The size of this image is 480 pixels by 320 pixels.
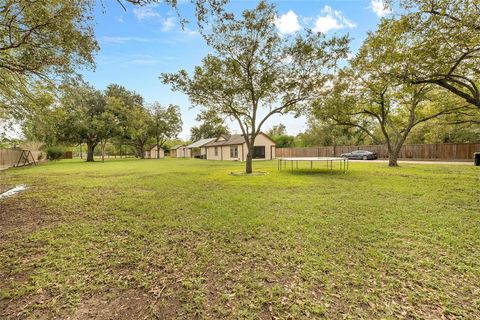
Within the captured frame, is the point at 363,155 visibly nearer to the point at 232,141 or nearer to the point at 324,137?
the point at 324,137

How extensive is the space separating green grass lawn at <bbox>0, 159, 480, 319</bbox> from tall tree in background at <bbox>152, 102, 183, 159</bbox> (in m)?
35.3

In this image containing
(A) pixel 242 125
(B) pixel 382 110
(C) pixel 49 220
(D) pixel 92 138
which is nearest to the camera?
(C) pixel 49 220

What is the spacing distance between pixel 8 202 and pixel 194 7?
7.19 metres

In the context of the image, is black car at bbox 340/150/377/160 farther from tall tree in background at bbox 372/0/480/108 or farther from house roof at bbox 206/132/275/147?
tall tree in background at bbox 372/0/480/108

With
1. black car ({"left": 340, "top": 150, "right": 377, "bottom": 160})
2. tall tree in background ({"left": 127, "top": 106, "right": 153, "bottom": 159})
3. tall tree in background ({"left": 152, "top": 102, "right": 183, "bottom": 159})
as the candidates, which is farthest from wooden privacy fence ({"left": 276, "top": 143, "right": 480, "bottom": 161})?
tall tree in background ({"left": 127, "top": 106, "right": 153, "bottom": 159})

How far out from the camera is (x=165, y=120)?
130 feet

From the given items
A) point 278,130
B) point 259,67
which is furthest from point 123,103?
point 278,130

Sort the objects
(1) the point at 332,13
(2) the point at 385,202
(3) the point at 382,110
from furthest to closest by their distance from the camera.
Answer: (3) the point at 382,110
(1) the point at 332,13
(2) the point at 385,202

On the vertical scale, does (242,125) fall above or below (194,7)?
below

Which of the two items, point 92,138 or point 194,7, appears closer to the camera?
point 194,7

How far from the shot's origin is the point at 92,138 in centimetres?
2845

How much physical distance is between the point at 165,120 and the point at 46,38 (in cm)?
3523

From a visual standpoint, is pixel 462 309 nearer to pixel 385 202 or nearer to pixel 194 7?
pixel 385 202

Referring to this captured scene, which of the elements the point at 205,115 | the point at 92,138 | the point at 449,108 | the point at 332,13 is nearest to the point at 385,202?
the point at 332,13
